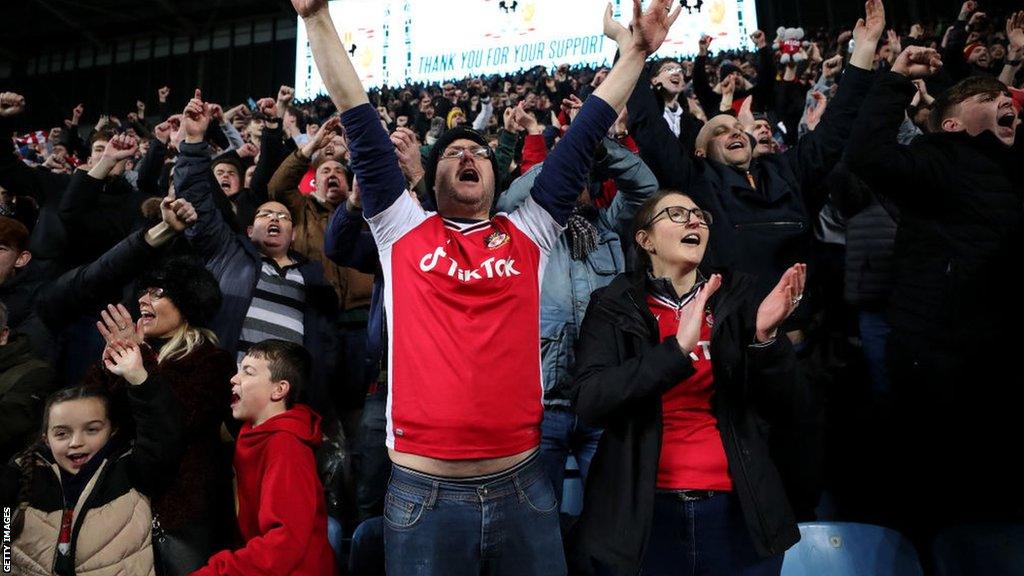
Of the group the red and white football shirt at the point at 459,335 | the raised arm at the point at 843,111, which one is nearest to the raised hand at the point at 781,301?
the red and white football shirt at the point at 459,335

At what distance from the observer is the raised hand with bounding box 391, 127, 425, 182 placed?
2.21 meters

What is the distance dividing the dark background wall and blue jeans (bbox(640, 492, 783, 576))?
1865 cm

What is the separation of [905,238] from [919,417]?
0.64m

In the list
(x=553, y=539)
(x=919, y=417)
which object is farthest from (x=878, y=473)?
(x=553, y=539)

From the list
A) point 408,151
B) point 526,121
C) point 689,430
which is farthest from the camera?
point 526,121

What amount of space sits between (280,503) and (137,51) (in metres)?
21.9

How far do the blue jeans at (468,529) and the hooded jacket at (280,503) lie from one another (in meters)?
0.56

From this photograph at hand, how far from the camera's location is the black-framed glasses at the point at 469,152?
76.3 inches

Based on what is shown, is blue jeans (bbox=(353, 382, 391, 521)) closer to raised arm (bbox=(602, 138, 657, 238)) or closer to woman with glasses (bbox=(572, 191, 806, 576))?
woman with glasses (bbox=(572, 191, 806, 576))

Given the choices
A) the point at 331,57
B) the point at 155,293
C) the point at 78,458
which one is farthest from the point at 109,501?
the point at 331,57

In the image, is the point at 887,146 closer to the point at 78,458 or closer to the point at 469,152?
the point at 469,152

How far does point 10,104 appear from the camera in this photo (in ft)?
12.7

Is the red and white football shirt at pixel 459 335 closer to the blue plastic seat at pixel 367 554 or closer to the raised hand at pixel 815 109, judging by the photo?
the blue plastic seat at pixel 367 554

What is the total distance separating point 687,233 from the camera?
204 centimetres
